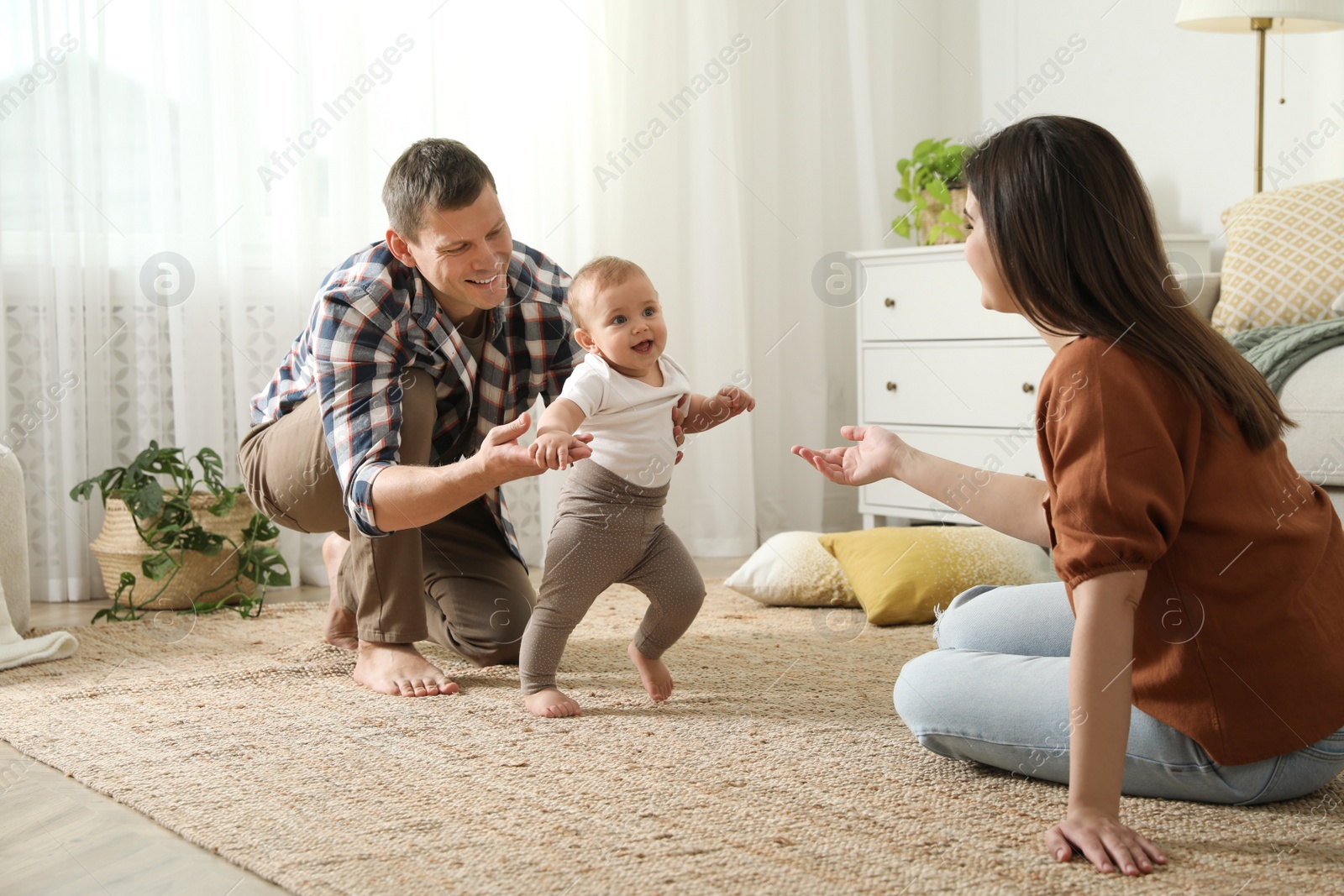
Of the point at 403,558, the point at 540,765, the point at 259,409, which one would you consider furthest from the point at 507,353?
the point at 540,765

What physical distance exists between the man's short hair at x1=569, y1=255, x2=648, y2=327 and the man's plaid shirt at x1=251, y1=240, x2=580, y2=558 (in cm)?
28

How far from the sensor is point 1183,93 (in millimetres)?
3027

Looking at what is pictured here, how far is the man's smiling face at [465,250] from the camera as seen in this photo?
161 cm

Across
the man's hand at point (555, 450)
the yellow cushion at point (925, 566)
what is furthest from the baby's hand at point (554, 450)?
the yellow cushion at point (925, 566)

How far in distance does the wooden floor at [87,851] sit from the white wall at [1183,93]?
270 cm

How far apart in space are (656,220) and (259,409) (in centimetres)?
143

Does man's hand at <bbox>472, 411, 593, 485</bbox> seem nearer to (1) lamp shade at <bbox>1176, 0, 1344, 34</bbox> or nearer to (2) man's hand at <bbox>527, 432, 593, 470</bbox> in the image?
(2) man's hand at <bbox>527, 432, 593, 470</bbox>

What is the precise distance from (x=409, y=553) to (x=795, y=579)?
0.86 m

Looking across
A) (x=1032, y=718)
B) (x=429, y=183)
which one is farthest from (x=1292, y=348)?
(x=429, y=183)

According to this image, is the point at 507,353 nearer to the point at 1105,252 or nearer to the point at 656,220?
the point at 1105,252

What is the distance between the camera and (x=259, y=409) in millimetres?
2020

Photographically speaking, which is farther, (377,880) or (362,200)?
(362,200)

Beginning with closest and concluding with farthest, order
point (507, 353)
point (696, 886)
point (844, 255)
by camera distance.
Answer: point (696, 886) → point (507, 353) → point (844, 255)

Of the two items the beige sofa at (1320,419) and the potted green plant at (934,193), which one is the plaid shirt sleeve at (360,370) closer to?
the beige sofa at (1320,419)
